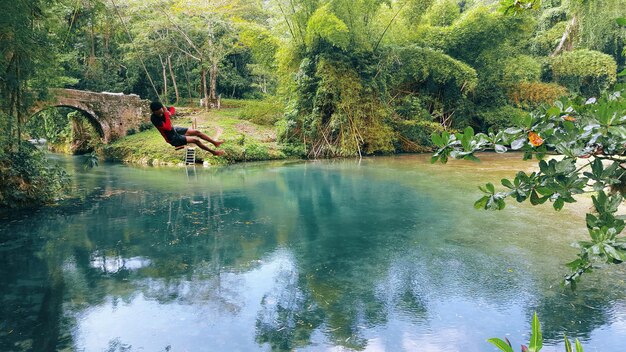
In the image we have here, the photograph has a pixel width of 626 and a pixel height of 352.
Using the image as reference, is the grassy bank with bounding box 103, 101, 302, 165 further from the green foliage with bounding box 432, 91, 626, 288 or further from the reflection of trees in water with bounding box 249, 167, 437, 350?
the green foliage with bounding box 432, 91, 626, 288

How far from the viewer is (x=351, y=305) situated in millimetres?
4531

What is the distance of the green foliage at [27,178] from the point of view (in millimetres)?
8047

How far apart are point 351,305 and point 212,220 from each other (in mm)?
4151

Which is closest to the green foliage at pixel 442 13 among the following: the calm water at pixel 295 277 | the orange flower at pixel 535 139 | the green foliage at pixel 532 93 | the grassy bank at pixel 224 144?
the green foliage at pixel 532 93

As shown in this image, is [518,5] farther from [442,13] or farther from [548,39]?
[548,39]

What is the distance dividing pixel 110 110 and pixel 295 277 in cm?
1596

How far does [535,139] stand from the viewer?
1.73 m

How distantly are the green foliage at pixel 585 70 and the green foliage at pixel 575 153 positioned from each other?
68.1ft

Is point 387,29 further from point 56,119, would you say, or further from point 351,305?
point 56,119

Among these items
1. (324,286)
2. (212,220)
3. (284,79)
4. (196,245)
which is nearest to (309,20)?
(284,79)

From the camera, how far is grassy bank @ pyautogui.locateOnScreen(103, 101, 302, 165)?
16.0 metres

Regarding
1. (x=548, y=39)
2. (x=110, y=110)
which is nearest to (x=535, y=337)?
(x=110, y=110)

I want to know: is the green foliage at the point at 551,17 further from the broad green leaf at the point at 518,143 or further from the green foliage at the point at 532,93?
the broad green leaf at the point at 518,143

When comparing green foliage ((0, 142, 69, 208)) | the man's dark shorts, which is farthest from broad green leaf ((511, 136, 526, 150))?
green foliage ((0, 142, 69, 208))
